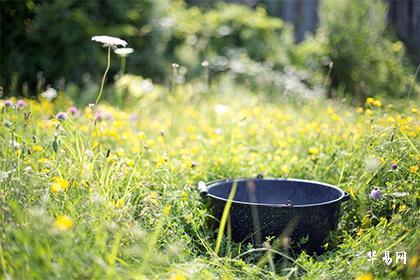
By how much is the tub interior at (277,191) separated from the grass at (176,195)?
15 centimetres

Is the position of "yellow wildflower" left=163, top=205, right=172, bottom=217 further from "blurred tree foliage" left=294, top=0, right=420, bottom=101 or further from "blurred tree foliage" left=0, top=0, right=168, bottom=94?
"blurred tree foliage" left=294, top=0, right=420, bottom=101

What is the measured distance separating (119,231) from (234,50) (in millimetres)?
5142

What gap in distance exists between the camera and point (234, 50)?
7.11 metres

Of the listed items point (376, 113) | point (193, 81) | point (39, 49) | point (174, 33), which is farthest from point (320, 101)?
point (39, 49)

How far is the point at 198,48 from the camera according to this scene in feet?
21.8

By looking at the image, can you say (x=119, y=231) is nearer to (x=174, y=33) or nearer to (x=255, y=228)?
(x=255, y=228)

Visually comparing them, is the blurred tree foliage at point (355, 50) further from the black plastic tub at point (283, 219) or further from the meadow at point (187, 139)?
the black plastic tub at point (283, 219)

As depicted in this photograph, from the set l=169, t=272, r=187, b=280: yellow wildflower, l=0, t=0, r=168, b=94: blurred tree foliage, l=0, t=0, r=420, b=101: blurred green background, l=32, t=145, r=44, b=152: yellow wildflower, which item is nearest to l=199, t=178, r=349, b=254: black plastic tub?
l=169, t=272, r=187, b=280: yellow wildflower

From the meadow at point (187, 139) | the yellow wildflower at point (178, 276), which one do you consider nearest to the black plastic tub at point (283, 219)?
the meadow at point (187, 139)

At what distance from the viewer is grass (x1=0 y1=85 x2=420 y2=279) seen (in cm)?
204

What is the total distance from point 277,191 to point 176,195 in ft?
2.02

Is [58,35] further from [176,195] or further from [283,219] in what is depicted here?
[283,219]

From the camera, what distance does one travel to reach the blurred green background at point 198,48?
19.2ft

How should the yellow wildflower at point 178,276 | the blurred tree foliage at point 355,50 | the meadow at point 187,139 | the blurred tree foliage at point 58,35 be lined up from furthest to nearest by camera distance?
the blurred tree foliage at point 355,50
the blurred tree foliage at point 58,35
the meadow at point 187,139
the yellow wildflower at point 178,276
